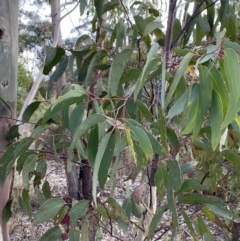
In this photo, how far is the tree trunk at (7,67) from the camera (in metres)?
0.64

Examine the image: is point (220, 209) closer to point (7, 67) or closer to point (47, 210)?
point (47, 210)

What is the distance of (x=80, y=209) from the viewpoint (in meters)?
0.64

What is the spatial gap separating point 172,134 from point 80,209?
22 centimetres

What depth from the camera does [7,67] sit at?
0.65 metres

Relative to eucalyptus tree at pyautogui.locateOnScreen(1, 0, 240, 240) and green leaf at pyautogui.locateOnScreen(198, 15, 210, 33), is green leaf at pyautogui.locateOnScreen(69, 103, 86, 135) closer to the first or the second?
eucalyptus tree at pyautogui.locateOnScreen(1, 0, 240, 240)

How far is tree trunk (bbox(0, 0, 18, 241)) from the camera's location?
64 cm

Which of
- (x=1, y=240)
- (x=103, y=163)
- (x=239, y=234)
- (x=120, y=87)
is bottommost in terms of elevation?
(x=239, y=234)

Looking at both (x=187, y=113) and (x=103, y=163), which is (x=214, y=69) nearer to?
(x=187, y=113)

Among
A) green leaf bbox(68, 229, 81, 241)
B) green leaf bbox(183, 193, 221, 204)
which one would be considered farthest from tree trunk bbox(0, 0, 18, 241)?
green leaf bbox(183, 193, 221, 204)

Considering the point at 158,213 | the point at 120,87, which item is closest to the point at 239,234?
the point at 158,213

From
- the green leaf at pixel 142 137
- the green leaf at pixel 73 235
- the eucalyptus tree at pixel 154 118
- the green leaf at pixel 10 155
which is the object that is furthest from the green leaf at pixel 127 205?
the green leaf at pixel 142 137

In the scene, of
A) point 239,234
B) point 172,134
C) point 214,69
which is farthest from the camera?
point 239,234

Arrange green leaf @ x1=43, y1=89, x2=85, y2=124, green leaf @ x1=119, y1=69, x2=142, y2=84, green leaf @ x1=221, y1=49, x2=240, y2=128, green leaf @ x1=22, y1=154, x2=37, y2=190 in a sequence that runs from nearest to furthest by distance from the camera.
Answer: green leaf @ x1=221, y1=49, x2=240, y2=128, green leaf @ x1=43, y1=89, x2=85, y2=124, green leaf @ x1=119, y1=69, x2=142, y2=84, green leaf @ x1=22, y1=154, x2=37, y2=190

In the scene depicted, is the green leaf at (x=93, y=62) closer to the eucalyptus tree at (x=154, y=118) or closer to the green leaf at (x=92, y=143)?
the eucalyptus tree at (x=154, y=118)
